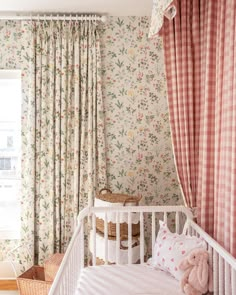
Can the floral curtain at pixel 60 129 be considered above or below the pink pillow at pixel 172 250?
above

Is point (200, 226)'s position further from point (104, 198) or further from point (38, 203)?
point (38, 203)

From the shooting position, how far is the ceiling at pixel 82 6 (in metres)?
2.87

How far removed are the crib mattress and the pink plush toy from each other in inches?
3.7

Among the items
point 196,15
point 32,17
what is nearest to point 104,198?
point 196,15

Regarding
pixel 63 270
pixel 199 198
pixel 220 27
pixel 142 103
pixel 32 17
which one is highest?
pixel 32 17

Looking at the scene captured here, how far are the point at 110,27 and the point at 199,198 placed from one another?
1.75 m

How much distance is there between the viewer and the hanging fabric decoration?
216cm

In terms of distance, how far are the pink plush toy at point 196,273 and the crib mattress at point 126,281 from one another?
94mm

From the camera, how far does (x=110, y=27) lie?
319 cm

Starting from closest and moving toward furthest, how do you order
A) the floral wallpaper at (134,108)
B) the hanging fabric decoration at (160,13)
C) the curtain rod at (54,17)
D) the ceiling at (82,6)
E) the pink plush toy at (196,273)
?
the pink plush toy at (196,273)
the hanging fabric decoration at (160,13)
the ceiling at (82,6)
the curtain rod at (54,17)
the floral wallpaper at (134,108)

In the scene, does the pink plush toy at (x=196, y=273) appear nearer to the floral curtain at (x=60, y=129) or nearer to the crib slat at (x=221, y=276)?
the crib slat at (x=221, y=276)

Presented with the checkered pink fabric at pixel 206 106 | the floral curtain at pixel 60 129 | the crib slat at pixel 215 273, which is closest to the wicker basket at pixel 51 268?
the floral curtain at pixel 60 129

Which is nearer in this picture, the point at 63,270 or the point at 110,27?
the point at 63,270

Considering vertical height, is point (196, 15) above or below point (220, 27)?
above
